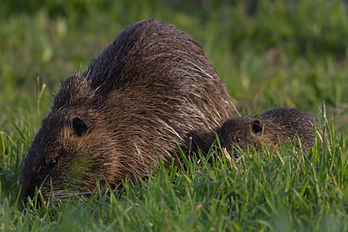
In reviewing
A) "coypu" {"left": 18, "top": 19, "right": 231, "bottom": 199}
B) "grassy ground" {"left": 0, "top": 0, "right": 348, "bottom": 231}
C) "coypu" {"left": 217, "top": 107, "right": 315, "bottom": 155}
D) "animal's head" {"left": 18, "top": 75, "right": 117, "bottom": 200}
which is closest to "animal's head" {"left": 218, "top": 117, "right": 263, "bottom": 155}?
"coypu" {"left": 217, "top": 107, "right": 315, "bottom": 155}

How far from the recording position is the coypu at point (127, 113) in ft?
10.4

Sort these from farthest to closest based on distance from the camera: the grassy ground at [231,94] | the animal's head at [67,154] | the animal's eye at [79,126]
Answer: the animal's eye at [79,126] → the animal's head at [67,154] → the grassy ground at [231,94]

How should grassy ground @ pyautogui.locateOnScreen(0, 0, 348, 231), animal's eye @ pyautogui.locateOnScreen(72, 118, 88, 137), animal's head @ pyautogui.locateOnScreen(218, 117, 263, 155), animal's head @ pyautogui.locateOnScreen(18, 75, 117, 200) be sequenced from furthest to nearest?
1. animal's head @ pyautogui.locateOnScreen(218, 117, 263, 155)
2. animal's eye @ pyautogui.locateOnScreen(72, 118, 88, 137)
3. animal's head @ pyautogui.locateOnScreen(18, 75, 117, 200)
4. grassy ground @ pyautogui.locateOnScreen(0, 0, 348, 231)

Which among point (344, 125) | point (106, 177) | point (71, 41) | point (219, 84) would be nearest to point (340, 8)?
point (344, 125)

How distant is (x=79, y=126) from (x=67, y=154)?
190 mm

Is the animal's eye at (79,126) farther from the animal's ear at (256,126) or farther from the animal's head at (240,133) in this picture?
the animal's ear at (256,126)

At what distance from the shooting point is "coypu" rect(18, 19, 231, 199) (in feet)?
10.4

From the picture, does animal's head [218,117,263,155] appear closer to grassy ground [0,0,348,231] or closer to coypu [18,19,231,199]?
coypu [18,19,231,199]

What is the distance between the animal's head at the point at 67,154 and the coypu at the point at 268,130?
1.02 metres

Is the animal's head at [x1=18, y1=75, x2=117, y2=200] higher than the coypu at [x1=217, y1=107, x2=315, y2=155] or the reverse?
higher

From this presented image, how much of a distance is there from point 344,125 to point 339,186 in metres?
2.43

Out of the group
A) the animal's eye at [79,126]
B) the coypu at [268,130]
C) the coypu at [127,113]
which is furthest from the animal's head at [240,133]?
the animal's eye at [79,126]

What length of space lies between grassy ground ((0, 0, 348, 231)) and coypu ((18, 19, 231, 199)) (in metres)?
0.19

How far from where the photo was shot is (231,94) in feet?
19.2
